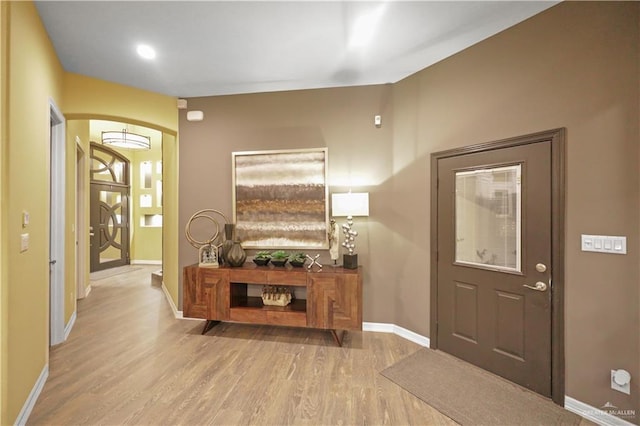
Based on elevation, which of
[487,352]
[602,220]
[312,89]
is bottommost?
[487,352]

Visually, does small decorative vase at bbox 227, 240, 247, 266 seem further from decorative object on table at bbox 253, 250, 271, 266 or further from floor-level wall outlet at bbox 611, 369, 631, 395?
floor-level wall outlet at bbox 611, 369, 631, 395

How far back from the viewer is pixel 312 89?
11.1 ft

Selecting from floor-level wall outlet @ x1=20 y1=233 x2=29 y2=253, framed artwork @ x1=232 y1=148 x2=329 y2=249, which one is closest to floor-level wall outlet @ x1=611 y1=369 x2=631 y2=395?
framed artwork @ x1=232 y1=148 x2=329 y2=249

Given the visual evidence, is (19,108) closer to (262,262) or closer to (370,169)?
(262,262)

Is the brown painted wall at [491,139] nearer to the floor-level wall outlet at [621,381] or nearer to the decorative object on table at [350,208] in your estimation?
the floor-level wall outlet at [621,381]

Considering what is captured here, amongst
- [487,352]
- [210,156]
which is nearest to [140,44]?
[210,156]

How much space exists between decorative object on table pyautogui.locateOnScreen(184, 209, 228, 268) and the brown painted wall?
14cm

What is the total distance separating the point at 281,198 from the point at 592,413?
3.11m

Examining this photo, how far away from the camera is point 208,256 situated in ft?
10.6

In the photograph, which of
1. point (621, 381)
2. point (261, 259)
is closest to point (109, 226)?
point (261, 259)

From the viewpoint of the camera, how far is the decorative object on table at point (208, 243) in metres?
3.21

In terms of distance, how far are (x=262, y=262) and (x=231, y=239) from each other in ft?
1.58

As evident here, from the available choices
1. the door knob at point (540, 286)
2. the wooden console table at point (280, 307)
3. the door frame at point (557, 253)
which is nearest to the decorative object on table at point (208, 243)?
the wooden console table at point (280, 307)

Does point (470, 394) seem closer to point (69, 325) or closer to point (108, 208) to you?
point (69, 325)
